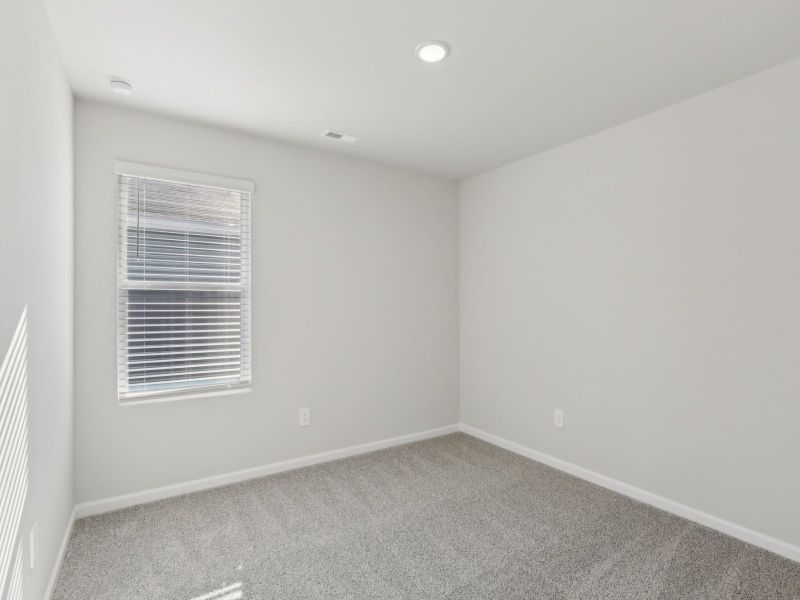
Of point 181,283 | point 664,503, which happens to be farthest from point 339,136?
point 664,503

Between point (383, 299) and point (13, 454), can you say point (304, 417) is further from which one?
point (13, 454)

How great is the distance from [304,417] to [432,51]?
8.42ft

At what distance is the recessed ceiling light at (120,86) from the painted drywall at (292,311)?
10.6 inches

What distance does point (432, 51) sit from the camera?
206cm

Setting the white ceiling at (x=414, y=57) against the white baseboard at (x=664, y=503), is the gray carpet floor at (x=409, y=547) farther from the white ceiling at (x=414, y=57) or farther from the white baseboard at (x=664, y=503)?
the white ceiling at (x=414, y=57)

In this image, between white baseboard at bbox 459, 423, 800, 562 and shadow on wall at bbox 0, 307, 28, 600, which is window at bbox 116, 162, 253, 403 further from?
white baseboard at bbox 459, 423, 800, 562

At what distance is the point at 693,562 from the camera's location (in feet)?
7.04

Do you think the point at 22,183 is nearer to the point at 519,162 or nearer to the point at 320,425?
the point at 320,425

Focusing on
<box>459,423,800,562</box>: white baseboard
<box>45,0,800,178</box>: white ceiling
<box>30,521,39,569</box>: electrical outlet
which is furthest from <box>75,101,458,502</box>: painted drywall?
<box>30,521,39,569</box>: electrical outlet

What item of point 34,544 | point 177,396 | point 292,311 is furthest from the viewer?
point 292,311

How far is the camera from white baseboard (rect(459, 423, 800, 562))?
2.22 metres

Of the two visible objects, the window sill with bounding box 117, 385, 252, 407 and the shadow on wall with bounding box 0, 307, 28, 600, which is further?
the window sill with bounding box 117, 385, 252, 407

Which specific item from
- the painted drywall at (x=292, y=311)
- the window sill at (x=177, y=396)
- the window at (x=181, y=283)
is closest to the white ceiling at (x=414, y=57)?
the painted drywall at (x=292, y=311)

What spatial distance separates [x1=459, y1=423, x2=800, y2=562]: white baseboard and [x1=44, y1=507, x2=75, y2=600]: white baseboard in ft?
9.72
